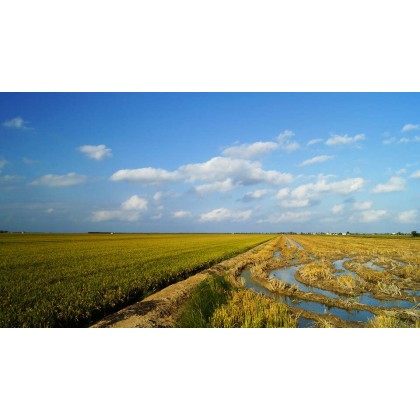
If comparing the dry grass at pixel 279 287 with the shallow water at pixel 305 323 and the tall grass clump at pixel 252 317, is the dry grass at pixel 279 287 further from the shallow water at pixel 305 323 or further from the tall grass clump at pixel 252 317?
the tall grass clump at pixel 252 317

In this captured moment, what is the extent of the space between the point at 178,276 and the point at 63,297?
6.61 meters

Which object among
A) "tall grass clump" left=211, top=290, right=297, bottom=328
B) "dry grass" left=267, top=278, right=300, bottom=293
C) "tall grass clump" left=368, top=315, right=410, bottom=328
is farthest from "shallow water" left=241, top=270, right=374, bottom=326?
"tall grass clump" left=211, top=290, right=297, bottom=328

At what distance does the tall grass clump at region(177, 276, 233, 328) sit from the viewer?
8198 millimetres

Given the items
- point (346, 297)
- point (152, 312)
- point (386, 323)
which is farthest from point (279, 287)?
point (152, 312)

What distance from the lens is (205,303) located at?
946 centimetres

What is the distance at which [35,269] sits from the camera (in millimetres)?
15031

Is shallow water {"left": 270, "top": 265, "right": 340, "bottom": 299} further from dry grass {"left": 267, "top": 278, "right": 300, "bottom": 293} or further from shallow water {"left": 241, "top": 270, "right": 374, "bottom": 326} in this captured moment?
shallow water {"left": 241, "top": 270, "right": 374, "bottom": 326}

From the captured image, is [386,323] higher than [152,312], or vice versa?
[386,323]

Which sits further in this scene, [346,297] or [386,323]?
[346,297]

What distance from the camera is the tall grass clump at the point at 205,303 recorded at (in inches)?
323

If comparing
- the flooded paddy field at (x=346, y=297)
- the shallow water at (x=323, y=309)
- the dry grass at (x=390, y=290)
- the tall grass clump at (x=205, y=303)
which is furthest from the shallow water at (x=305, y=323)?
the dry grass at (x=390, y=290)

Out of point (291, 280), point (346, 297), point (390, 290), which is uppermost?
point (390, 290)

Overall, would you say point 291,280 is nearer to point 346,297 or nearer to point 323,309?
point 346,297
